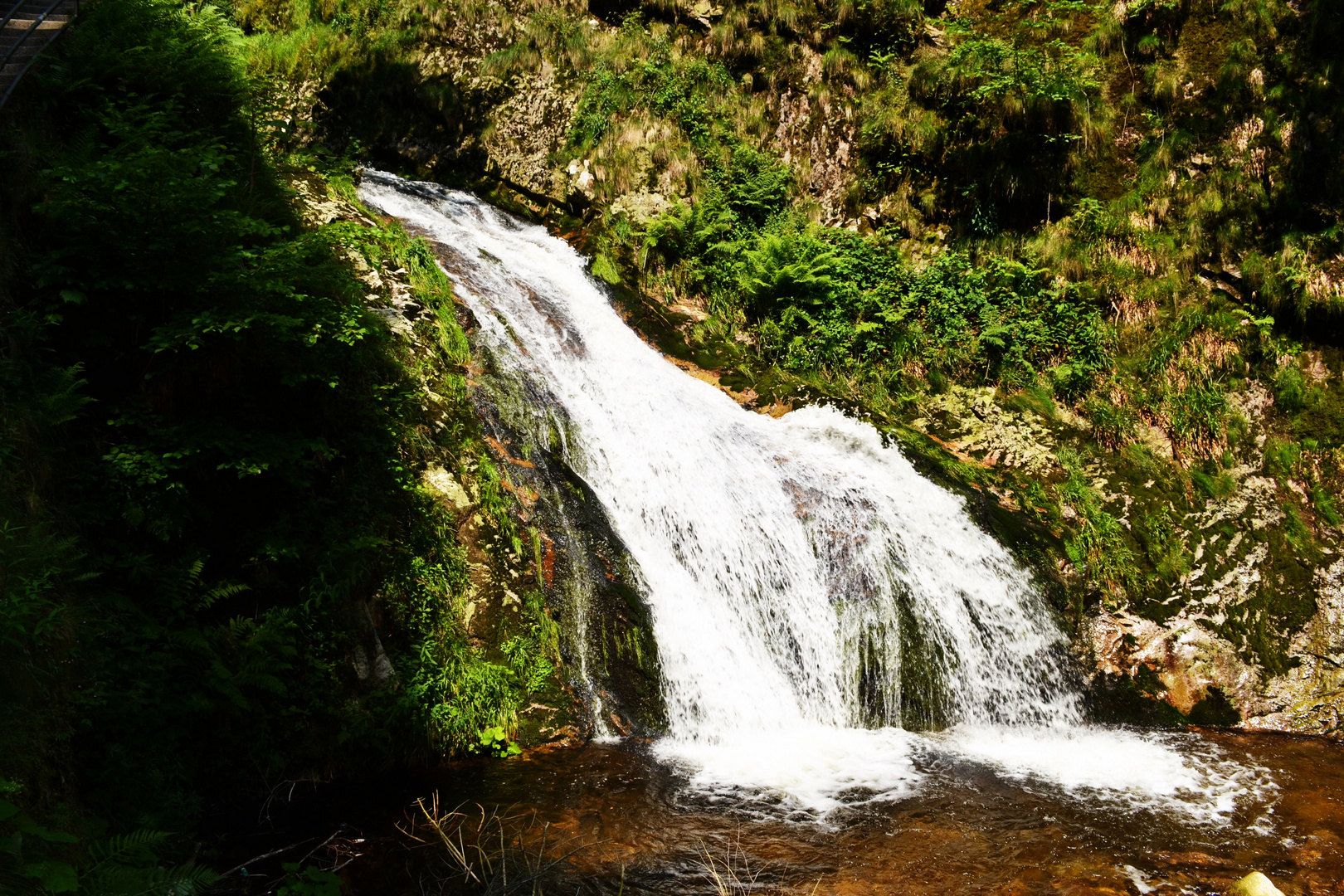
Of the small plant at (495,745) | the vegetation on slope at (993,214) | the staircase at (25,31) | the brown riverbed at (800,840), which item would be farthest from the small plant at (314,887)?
the vegetation on slope at (993,214)

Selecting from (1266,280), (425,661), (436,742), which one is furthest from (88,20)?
(1266,280)

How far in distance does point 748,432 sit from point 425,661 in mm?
4834

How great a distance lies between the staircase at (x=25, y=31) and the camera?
5.26 meters

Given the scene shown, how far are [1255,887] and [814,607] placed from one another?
3.76 meters

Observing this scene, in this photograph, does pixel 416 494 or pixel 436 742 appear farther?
pixel 416 494

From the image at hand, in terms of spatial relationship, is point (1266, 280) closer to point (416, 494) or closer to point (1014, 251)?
point (1014, 251)

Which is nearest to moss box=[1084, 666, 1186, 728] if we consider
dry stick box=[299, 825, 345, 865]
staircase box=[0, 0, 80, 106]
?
dry stick box=[299, 825, 345, 865]

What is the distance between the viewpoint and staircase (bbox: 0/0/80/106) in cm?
526

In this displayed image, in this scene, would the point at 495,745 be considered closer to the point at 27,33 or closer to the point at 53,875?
the point at 53,875

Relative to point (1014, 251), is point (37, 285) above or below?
below

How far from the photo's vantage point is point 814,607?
7340 millimetres

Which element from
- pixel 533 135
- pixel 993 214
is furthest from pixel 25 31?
pixel 993 214

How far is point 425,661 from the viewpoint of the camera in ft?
18.4

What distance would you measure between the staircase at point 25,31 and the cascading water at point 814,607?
13.3 feet
